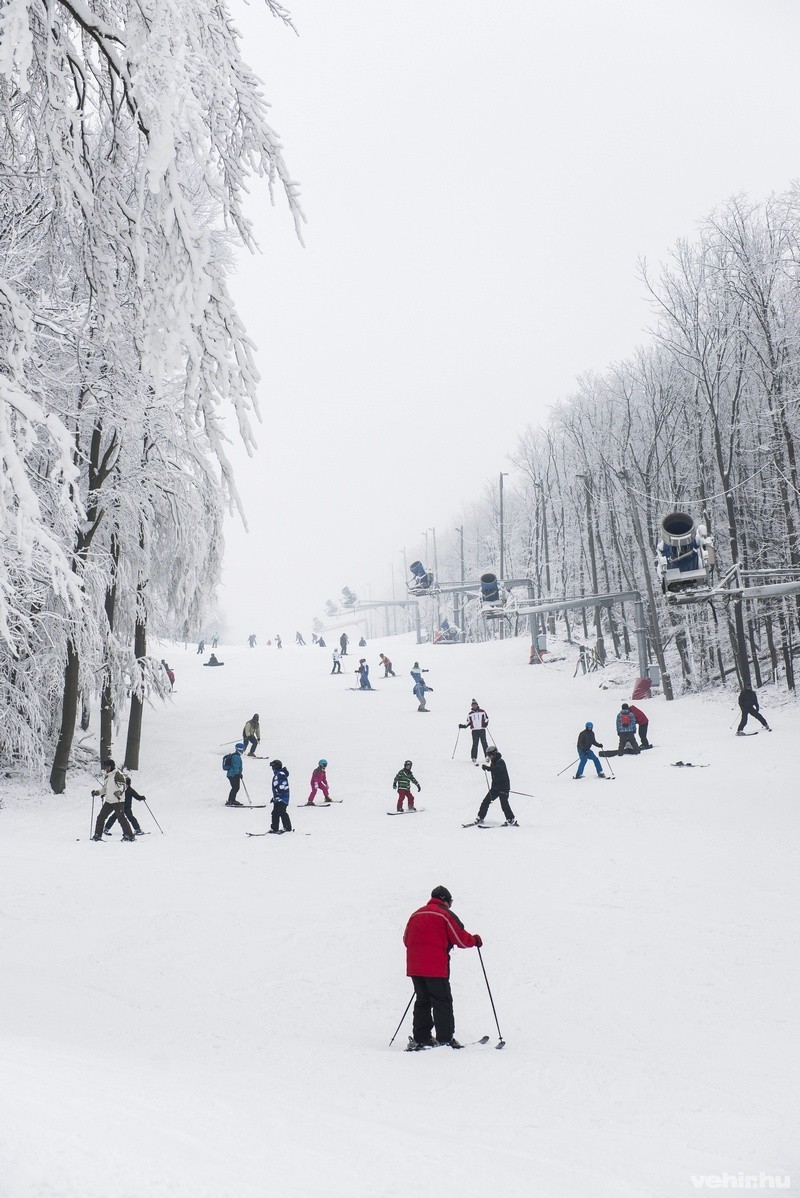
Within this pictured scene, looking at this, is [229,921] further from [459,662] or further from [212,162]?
[459,662]

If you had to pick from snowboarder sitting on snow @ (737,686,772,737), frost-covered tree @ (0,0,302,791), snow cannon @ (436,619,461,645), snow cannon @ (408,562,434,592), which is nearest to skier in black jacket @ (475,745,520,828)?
snowboarder sitting on snow @ (737,686,772,737)

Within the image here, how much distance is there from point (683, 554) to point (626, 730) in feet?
30.2

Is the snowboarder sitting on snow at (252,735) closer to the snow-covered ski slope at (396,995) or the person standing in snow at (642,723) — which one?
the snow-covered ski slope at (396,995)

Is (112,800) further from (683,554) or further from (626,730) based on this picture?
(626,730)

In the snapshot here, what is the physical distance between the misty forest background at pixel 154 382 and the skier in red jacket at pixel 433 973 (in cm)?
390

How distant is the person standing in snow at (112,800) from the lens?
45.4 ft

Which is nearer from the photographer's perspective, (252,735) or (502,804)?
(502,804)

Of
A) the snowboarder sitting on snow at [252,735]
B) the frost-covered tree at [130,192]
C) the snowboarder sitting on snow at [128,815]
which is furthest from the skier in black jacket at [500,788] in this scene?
the frost-covered tree at [130,192]

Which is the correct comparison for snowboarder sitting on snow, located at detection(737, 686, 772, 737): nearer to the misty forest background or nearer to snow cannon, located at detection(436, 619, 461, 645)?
the misty forest background

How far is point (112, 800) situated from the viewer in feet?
45.8

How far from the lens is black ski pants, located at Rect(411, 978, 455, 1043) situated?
20.9 ft

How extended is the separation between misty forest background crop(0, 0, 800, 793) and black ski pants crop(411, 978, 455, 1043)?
4.19 metres

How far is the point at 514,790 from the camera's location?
17.5m

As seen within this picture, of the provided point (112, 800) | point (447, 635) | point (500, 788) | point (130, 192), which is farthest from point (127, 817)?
point (447, 635)
